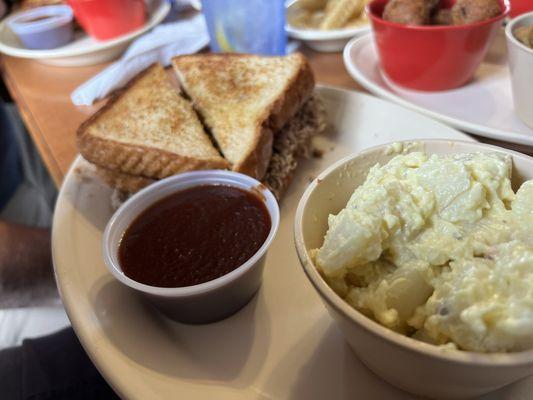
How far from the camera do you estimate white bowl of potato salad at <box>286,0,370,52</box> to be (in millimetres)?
2174

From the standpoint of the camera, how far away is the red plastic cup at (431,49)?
1592mm

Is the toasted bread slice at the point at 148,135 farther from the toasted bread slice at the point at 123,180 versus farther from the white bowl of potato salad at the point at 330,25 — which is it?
the white bowl of potato salad at the point at 330,25

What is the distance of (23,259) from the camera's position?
1.97 metres

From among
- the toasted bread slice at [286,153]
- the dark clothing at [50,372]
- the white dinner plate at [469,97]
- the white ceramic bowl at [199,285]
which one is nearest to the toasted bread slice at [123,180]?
the toasted bread slice at [286,153]

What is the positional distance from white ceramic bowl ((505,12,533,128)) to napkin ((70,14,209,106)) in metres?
1.40

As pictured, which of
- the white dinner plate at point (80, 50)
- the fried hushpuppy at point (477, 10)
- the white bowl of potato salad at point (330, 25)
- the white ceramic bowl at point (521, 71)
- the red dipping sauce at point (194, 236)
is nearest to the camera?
the red dipping sauce at point (194, 236)

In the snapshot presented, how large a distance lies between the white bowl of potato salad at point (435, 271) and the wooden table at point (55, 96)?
1.20 m

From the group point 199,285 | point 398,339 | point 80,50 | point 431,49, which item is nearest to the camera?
point 398,339

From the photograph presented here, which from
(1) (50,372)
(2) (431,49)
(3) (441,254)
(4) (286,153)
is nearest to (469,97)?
(2) (431,49)

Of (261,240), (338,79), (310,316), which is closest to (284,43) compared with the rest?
(338,79)

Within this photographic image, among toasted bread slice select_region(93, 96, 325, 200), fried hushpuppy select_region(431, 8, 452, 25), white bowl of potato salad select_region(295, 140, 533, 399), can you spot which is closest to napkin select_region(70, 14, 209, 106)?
toasted bread slice select_region(93, 96, 325, 200)

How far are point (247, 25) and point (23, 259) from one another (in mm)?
1443

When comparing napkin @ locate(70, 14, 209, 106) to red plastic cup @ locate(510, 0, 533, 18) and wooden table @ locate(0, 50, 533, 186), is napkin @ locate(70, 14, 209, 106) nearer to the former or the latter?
wooden table @ locate(0, 50, 533, 186)

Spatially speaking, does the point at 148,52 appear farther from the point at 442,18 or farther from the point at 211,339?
the point at 211,339
